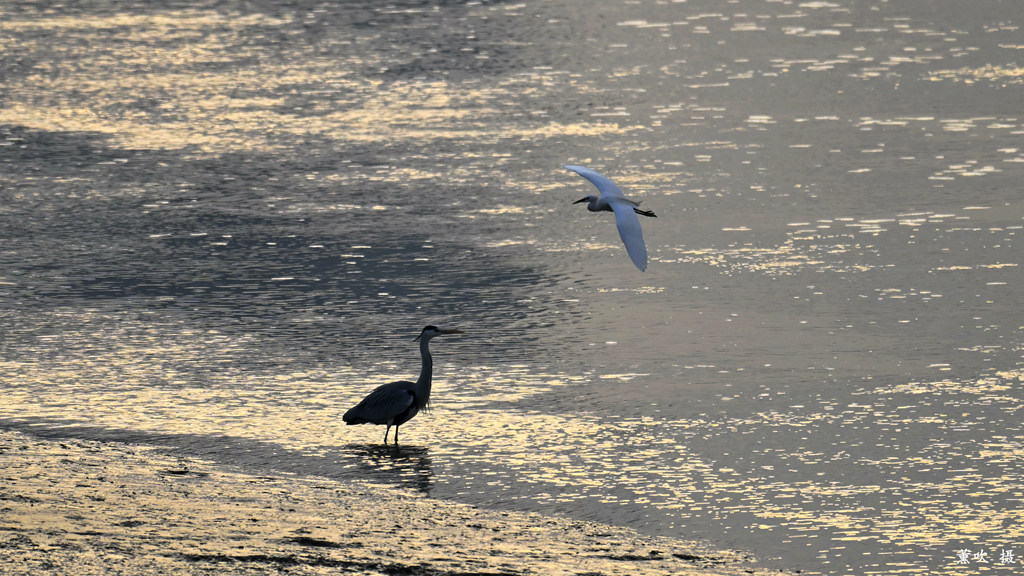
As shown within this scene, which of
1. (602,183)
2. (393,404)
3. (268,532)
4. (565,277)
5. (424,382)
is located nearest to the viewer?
(268,532)

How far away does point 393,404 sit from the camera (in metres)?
11.5

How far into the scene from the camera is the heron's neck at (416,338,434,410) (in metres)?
11.7

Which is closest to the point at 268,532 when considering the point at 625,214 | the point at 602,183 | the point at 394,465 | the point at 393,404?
the point at 394,465

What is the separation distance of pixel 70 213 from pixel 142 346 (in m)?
5.66

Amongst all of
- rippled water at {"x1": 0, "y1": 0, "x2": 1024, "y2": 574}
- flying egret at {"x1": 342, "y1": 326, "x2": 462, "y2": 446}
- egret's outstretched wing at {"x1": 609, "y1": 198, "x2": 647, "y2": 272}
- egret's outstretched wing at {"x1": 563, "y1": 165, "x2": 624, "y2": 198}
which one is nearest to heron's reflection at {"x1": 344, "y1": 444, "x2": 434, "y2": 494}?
rippled water at {"x1": 0, "y1": 0, "x2": 1024, "y2": 574}

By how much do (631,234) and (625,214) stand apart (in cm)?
38

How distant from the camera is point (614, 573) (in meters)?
8.84

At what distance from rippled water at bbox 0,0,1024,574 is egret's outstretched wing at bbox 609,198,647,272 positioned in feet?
4.41

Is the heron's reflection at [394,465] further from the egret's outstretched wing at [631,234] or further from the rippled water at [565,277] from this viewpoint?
the egret's outstretched wing at [631,234]

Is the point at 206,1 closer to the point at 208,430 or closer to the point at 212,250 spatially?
the point at 212,250

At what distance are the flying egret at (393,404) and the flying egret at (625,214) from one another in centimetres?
134

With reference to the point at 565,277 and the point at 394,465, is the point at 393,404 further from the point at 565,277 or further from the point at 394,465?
the point at 565,277

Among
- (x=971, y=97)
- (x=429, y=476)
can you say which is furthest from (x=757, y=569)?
(x=971, y=97)

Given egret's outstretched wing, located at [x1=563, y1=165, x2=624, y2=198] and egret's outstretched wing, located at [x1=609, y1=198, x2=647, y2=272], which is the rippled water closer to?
egret's outstretched wing, located at [x1=609, y1=198, x2=647, y2=272]
